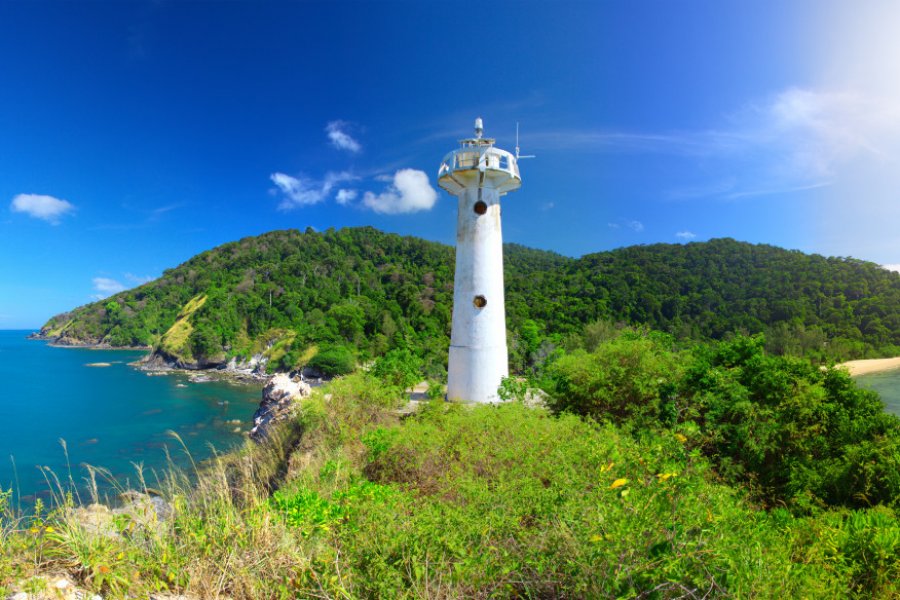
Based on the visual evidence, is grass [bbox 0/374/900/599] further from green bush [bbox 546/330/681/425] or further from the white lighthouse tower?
the white lighthouse tower

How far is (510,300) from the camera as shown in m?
40.0

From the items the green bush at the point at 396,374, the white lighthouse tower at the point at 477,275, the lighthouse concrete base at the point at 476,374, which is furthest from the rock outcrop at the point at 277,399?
the white lighthouse tower at the point at 477,275

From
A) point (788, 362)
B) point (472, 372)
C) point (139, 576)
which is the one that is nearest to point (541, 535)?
point (139, 576)

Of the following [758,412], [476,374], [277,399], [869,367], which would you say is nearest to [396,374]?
[476,374]

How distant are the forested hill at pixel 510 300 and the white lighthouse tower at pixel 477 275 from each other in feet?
19.7

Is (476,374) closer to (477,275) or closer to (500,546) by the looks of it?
(477,275)

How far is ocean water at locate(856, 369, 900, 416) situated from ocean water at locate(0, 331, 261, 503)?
12698 mm

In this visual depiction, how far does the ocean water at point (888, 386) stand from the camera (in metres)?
6.38

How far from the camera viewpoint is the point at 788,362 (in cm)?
638

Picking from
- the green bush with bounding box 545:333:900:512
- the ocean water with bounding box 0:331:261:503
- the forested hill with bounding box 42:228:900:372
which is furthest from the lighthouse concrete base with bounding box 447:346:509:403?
the ocean water with bounding box 0:331:261:503

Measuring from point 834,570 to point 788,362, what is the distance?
14.1ft

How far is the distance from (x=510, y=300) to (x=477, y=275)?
31.0m

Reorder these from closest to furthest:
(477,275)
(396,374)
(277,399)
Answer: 1. (477,275)
2. (396,374)
3. (277,399)

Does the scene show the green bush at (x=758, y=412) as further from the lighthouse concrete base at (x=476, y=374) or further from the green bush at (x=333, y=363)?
the green bush at (x=333, y=363)
